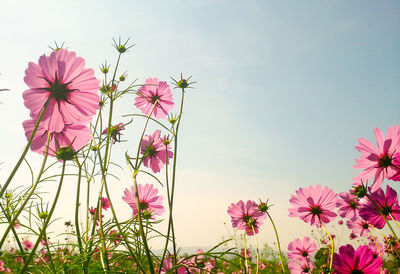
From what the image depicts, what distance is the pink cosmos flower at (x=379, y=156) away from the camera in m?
0.92

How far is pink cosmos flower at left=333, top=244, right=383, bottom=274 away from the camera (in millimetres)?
846

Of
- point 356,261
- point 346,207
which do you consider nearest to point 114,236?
point 356,261

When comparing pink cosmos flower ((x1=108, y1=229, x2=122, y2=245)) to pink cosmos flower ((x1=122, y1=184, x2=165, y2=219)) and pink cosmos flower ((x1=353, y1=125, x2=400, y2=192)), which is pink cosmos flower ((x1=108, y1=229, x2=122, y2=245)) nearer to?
pink cosmos flower ((x1=122, y1=184, x2=165, y2=219))

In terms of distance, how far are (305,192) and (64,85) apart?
1074mm

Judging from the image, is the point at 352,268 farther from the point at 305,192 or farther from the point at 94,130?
the point at 94,130

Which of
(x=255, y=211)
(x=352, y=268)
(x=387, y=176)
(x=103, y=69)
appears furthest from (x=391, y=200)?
(x=103, y=69)

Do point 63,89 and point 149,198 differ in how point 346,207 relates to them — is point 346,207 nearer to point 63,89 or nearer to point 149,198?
point 149,198

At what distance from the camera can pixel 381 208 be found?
3.45ft

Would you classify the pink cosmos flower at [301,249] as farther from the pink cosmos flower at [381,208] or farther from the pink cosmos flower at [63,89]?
the pink cosmos flower at [63,89]

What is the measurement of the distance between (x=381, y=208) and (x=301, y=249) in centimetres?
82

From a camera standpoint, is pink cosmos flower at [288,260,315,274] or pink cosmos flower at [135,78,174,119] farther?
pink cosmos flower at [288,260,315,274]

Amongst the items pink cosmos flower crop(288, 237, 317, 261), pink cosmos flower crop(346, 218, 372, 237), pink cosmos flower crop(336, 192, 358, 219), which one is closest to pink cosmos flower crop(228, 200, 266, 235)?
pink cosmos flower crop(288, 237, 317, 261)

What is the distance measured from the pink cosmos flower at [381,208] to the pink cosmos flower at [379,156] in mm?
106

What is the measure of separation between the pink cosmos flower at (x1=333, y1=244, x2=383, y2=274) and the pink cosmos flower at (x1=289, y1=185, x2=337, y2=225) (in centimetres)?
41
